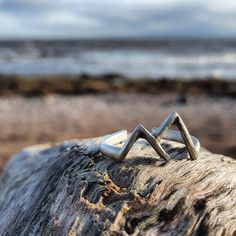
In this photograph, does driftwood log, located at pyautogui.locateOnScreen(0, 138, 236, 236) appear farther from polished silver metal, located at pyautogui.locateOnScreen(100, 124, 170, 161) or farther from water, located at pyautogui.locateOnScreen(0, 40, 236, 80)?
water, located at pyautogui.locateOnScreen(0, 40, 236, 80)

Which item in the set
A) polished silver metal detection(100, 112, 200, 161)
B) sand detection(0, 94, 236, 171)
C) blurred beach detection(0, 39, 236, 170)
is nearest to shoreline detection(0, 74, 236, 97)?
blurred beach detection(0, 39, 236, 170)

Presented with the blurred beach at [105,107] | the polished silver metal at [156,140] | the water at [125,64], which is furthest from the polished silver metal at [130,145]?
the water at [125,64]

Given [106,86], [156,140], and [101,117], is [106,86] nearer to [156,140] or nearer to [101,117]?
[101,117]

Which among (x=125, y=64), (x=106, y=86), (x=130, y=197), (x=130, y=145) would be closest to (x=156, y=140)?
(x=130, y=145)

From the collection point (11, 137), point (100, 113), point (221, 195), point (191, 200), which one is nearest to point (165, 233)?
point (191, 200)

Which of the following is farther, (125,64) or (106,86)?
(125,64)

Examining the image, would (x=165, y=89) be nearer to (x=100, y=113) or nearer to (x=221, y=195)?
(x=100, y=113)

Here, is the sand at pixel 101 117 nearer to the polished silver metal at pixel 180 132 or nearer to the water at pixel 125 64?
the polished silver metal at pixel 180 132
